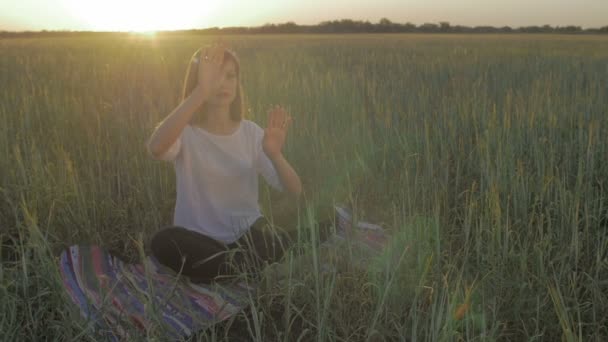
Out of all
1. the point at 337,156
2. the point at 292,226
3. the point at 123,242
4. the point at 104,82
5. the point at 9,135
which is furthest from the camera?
the point at 104,82

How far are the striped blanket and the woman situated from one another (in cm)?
8

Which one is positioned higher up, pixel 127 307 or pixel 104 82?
pixel 104 82

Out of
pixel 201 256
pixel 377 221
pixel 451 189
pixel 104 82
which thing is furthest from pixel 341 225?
pixel 104 82

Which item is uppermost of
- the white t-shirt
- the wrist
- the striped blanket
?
the wrist

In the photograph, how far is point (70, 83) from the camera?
5.15m

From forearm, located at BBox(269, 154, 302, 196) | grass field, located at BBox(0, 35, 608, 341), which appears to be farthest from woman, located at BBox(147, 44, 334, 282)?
grass field, located at BBox(0, 35, 608, 341)

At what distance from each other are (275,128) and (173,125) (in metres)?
0.35

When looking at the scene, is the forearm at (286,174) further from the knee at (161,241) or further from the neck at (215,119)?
the knee at (161,241)

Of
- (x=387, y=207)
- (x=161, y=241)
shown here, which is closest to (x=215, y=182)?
(x=161, y=241)

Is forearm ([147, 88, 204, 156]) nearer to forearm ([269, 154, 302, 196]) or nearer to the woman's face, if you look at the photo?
the woman's face

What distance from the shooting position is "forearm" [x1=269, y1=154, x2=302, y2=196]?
196 cm

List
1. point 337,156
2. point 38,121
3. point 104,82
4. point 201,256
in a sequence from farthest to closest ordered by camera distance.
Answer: point 104,82
point 38,121
point 337,156
point 201,256

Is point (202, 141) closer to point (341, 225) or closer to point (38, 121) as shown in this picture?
point (341, 225)

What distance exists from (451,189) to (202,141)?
1179 millimetres
